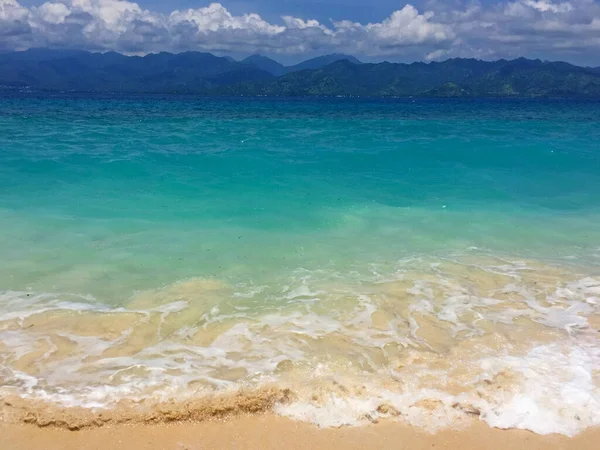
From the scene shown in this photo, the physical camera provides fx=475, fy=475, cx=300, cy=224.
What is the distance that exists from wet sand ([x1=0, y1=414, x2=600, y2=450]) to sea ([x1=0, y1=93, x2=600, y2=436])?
0.42ft

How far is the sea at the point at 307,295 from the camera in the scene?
4.76 meters

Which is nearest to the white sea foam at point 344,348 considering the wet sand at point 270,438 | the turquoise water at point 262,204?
the wet sand at point 270,438

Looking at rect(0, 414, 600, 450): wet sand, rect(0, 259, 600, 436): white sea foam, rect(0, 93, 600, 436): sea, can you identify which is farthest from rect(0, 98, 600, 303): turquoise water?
rect(0, 414, 600, 450): wet sand

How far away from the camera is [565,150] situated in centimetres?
2356

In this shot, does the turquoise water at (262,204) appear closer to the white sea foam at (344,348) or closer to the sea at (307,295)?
the sea at (307,295)

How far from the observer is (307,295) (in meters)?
7.07

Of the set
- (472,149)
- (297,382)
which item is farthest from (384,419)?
(472,149)

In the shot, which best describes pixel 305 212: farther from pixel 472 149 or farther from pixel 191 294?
pixel 472 149

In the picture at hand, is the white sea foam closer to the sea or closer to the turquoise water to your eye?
the sea

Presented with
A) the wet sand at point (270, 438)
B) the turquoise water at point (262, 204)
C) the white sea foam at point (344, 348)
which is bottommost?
the wet sand at point (270, 438)

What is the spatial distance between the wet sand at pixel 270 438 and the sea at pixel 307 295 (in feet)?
0.42

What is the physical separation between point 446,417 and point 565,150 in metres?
23.1

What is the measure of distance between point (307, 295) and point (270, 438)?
3001mm

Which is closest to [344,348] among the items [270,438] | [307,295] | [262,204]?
[307,295]
